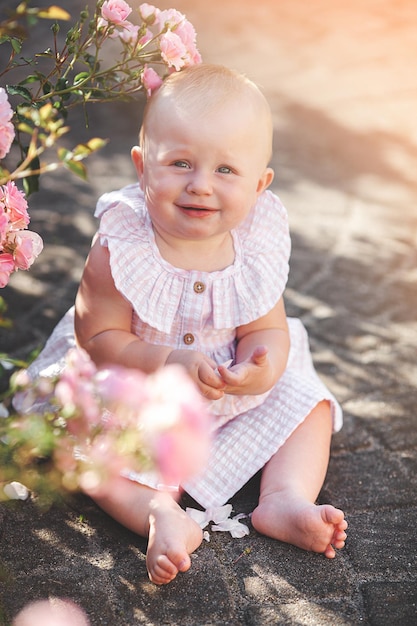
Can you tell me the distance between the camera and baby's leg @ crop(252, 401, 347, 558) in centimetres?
196

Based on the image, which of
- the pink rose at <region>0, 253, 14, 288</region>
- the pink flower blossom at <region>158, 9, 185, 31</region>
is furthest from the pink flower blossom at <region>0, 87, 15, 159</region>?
the pink flower blossom at <region>158, 9, 185, 31</region>

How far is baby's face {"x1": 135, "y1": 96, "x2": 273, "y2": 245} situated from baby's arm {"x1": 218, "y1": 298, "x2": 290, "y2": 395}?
0.31 meters

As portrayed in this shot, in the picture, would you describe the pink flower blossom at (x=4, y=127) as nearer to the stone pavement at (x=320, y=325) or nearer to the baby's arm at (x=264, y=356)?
the baby's arm at (x=264, y=356)

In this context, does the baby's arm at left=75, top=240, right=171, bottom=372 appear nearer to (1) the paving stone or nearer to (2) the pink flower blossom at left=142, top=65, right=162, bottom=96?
(2) the pink flower blossom at left=142, top=65, right=162, bottom=96

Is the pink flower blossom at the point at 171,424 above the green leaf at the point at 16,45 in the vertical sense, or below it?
below

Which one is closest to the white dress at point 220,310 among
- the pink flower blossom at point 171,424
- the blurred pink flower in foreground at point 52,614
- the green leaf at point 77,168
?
the blurred pink flower in foreground at point 52,614

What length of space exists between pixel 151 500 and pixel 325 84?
4.24 metres

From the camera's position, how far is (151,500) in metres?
2.06

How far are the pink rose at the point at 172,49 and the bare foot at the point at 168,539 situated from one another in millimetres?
1042

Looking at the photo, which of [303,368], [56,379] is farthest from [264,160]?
[56,379]

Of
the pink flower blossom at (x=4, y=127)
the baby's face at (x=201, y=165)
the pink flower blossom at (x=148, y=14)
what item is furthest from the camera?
the baby's face at (x=201, y=165)

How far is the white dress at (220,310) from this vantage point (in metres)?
2.21

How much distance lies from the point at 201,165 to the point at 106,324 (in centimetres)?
48

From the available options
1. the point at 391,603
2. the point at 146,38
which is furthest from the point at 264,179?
the point at 391,603
